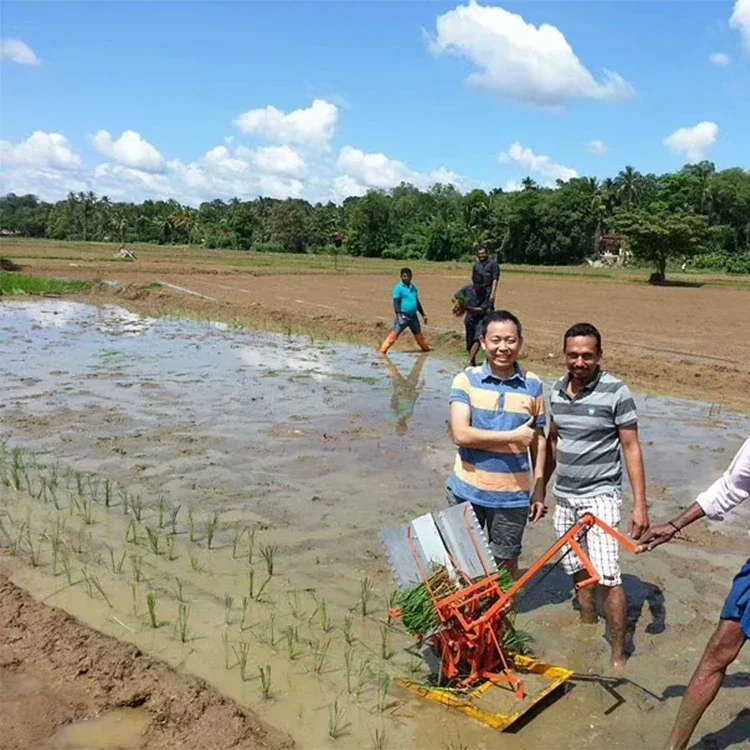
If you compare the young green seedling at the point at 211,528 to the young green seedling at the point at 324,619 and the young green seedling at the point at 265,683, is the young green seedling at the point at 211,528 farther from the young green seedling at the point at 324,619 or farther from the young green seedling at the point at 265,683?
the young green seedling at the point at 265,683

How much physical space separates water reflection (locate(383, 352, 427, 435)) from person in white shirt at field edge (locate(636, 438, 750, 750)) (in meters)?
5.65

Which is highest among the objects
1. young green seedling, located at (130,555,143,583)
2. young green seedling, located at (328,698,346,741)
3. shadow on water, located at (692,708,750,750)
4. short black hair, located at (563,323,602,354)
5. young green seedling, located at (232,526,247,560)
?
short black hair, located at (563,323,602,354)

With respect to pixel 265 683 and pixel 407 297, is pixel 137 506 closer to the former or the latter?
pixel 265 683

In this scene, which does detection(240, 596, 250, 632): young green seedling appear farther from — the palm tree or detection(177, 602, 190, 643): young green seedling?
the palm tree

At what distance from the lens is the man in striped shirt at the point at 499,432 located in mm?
3885

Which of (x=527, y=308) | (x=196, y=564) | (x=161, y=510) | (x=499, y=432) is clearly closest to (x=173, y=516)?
(x=161, y=510)

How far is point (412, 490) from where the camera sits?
6.74 m

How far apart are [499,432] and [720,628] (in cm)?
129

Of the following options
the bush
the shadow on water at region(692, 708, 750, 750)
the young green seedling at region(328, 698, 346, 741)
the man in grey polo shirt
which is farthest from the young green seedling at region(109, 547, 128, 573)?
the bush

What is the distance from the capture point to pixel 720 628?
120 inches

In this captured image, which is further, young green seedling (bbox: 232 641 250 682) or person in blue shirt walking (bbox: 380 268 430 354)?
person in blue shirt walking (bbox: 380 268 430 354)

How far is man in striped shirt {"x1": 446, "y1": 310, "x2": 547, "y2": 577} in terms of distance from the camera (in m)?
3.88

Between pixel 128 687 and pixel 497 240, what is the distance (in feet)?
212

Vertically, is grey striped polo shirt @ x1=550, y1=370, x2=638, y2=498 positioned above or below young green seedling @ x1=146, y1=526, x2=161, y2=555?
above
